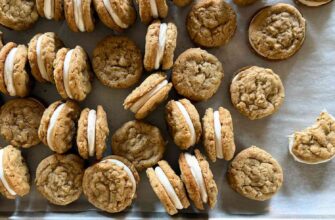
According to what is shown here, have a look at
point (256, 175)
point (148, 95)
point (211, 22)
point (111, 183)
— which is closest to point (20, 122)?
point (111, 183)

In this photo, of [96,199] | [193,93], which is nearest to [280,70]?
[193,93]

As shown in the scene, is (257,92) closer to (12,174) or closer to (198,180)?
(198,180)

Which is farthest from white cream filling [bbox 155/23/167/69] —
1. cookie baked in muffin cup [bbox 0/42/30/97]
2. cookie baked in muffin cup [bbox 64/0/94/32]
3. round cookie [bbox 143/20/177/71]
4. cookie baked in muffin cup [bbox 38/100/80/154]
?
cookie baked in muffin cup [bbox 0/42/30/97]

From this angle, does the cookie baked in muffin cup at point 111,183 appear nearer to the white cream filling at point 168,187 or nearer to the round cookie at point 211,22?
the white cream filling at point 168,187

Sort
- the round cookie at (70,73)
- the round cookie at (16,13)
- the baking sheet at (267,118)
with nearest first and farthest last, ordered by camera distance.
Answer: the round cookie at (70,73), the round cookie at (16,13), the baking sheet at (267,118)

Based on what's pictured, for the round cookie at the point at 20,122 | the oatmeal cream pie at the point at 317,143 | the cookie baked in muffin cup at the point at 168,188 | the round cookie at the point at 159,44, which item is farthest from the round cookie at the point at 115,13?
the oatmeal cream pie at the point at 317,143

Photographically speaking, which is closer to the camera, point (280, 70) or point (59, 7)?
point (59, 7)

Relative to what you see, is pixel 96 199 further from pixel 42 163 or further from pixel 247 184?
pixel 247 184
